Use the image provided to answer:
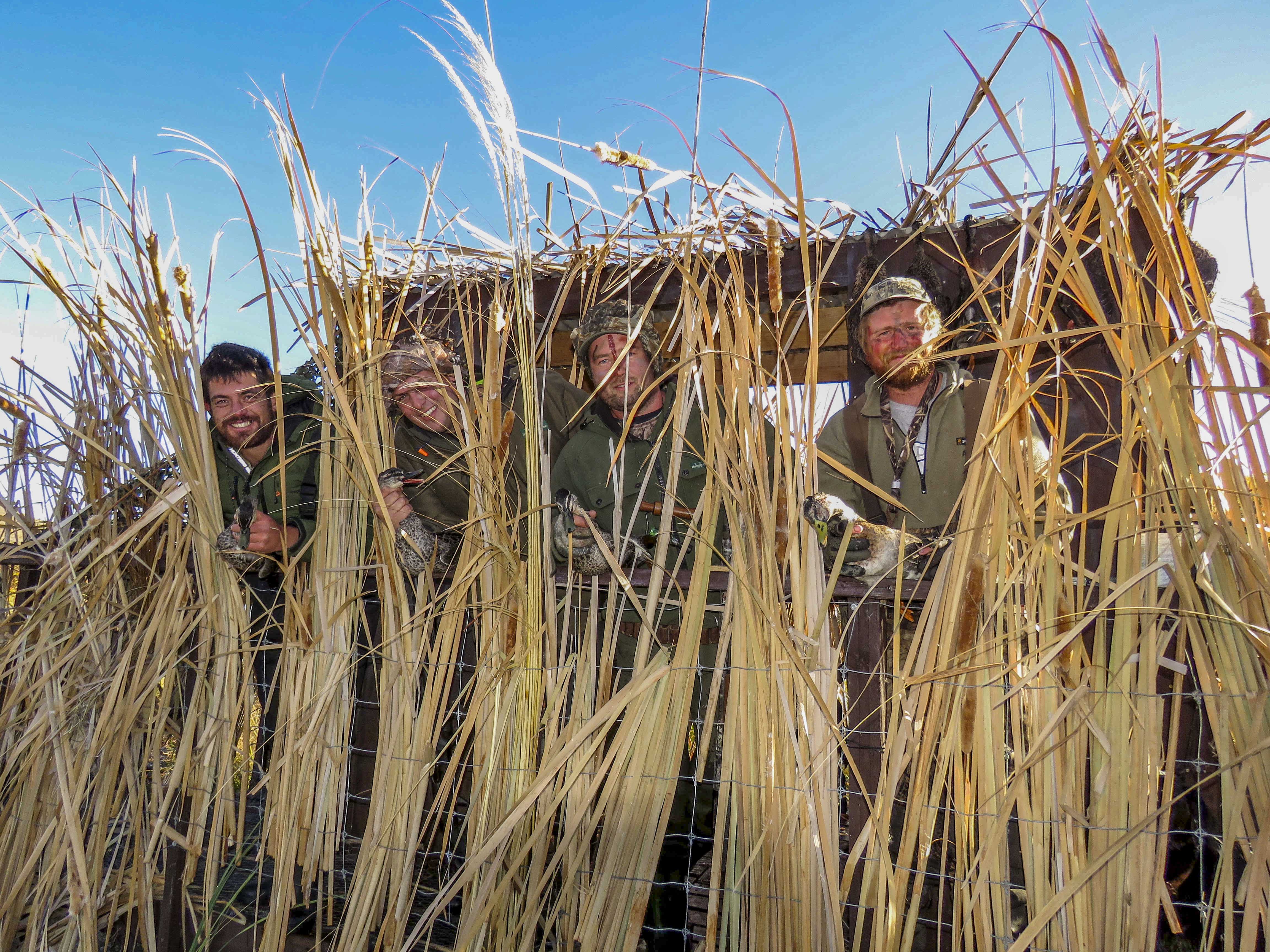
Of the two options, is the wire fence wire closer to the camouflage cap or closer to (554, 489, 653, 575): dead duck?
(554, 489, 653, 575): dead duck

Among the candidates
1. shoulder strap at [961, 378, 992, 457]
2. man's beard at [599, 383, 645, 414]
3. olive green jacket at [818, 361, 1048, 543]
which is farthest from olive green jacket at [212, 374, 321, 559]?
shoulder strap at [961, 378, 992, 457]

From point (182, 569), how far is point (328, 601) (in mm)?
398

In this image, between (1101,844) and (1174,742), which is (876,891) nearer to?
(1101,844)

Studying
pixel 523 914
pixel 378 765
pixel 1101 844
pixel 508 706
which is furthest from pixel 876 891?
pixel 378 765

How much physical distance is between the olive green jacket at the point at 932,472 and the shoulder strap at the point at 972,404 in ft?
0.04

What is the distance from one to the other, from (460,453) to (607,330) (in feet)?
3.67

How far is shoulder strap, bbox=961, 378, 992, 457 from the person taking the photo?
2.09 meters

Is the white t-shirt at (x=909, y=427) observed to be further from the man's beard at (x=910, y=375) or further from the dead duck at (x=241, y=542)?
the dead duck at (x=241, y=542)

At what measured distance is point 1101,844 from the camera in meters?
1.14

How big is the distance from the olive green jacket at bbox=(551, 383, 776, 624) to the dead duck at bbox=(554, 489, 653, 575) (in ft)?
0.87

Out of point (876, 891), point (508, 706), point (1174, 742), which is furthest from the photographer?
point (508, 706)

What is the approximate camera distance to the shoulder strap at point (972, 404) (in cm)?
209

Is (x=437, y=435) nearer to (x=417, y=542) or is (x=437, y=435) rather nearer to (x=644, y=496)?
(x=417, y=542)

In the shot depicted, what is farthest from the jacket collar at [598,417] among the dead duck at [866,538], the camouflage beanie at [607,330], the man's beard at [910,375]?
the dead duck at [866,538]
